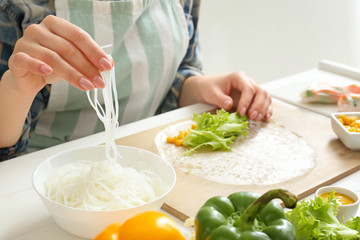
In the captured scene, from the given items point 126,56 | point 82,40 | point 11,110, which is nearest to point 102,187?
point 82,40

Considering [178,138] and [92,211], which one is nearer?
[92,211]

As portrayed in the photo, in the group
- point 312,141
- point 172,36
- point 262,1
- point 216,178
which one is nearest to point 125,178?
point 216,178

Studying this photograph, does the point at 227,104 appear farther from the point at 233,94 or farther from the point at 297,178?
the point at 297,178

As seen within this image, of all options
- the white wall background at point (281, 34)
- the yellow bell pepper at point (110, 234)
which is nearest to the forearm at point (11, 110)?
the yellow bell pepper at point (110, 234)

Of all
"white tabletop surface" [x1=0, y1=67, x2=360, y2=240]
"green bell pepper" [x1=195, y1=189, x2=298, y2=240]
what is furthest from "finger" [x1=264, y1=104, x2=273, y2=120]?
"green bell pepper" [x1=195, y1=189, x2=298, y2=240]

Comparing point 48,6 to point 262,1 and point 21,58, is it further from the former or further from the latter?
point 262,1

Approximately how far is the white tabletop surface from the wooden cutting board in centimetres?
3

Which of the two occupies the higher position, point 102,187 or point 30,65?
point 30,65

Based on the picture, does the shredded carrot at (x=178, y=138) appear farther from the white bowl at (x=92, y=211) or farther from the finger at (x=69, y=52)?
the finger at (x=69, y=52)

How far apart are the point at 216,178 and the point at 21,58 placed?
0.51m

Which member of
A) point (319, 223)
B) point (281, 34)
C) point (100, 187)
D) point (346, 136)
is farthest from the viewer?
point (281, 34)

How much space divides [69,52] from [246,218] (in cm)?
54

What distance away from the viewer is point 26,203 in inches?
41.2

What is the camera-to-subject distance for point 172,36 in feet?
5.36
